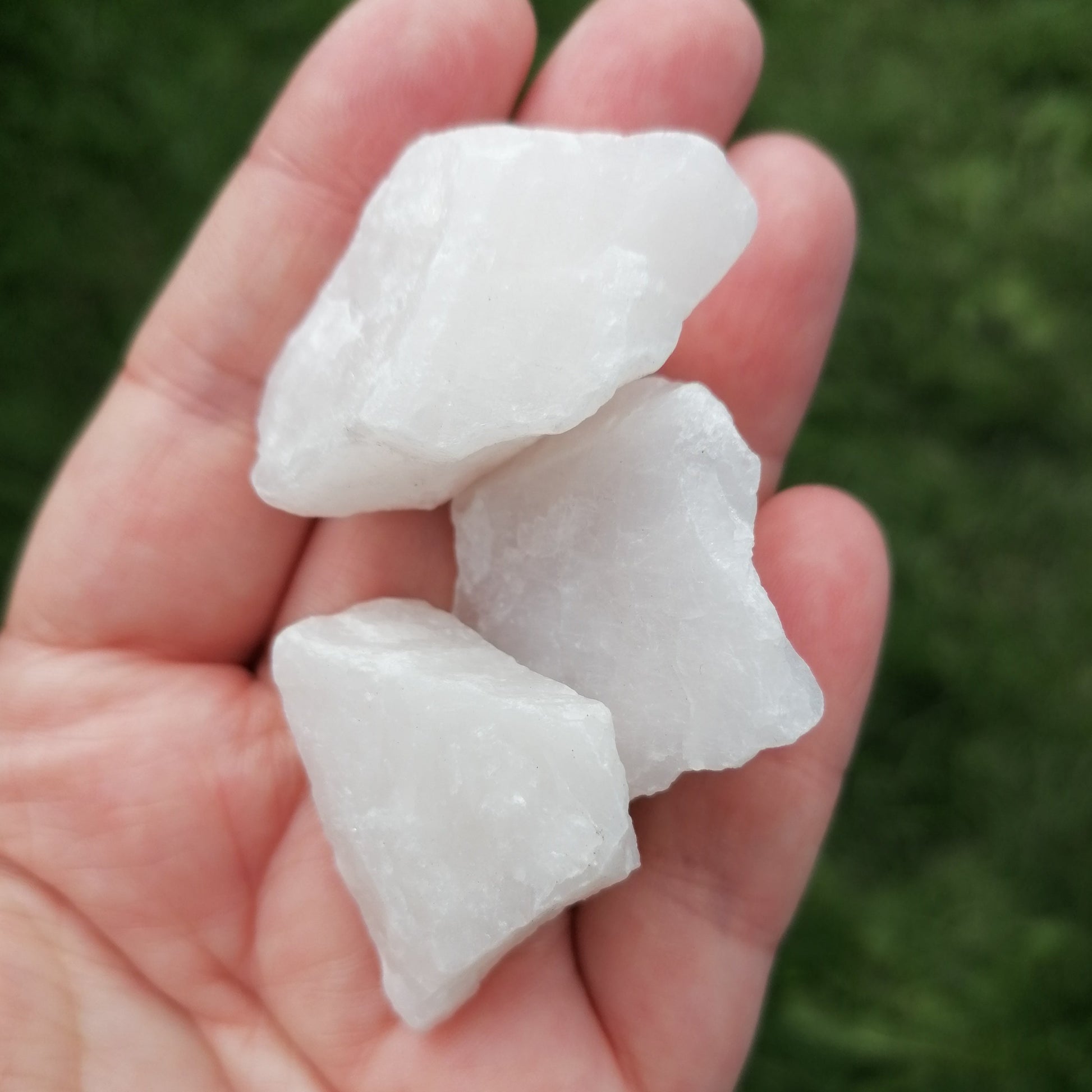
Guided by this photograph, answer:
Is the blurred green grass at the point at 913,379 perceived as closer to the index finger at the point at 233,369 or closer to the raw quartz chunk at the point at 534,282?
the index finger at the point at 233,369

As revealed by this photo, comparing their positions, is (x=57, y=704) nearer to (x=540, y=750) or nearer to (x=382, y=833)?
(x=382, y=833)

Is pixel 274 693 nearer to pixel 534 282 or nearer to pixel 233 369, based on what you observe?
pixel 233 369

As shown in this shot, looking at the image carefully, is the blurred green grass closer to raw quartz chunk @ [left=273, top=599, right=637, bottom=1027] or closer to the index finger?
the index finger

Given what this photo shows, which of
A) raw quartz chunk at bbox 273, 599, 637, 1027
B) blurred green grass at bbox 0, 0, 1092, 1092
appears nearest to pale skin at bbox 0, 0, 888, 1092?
raw quartz chunk at bbox 273, 599, 637, 1027

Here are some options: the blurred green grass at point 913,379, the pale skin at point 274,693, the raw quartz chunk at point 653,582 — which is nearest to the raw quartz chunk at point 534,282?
the raw quartz chunk at point 653,582

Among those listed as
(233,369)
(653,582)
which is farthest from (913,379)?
(233,369)

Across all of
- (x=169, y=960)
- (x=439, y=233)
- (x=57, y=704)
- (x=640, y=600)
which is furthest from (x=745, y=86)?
(x=169, y=960)

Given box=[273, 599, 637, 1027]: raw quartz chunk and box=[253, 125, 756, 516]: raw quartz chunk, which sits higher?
box=[253, 125, 756, 516]: raw quartz chunk
